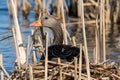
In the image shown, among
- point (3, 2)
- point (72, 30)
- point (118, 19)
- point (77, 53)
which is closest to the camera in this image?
point (77, 53)

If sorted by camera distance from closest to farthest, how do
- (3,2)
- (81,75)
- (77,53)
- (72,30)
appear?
1. (81,75)
2. (77,53)
3. (72,30)
4. (3,2)

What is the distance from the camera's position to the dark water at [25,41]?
33.0 ft

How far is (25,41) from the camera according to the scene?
12.1 m

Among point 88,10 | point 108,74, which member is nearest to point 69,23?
point 88,10

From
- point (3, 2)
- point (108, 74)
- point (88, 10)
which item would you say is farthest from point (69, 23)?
point (108, 74)

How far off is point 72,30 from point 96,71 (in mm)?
8124

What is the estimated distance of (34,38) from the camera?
735 cm

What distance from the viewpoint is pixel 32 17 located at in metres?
16.8

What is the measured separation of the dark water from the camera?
33.0 ft

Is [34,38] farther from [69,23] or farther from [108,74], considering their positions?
[69,23]

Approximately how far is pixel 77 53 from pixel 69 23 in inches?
359

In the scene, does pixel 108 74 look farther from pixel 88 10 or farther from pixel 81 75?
pixel 88 10

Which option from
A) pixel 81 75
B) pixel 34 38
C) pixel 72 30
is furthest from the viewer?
pixel 72 30

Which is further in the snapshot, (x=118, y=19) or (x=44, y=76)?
(x=118, y=19)
